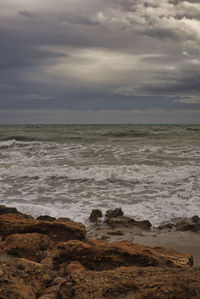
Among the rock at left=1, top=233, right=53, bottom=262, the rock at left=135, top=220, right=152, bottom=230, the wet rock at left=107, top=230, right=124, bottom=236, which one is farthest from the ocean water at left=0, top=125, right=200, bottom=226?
Result: the rock at left=1, top=233, right=53, bottom=262

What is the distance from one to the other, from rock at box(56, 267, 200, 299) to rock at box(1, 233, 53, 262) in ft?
3.71

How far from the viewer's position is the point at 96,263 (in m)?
3.16

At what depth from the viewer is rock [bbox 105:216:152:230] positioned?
17.7ft

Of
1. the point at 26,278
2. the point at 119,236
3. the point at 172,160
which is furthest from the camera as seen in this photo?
the point at 172,160

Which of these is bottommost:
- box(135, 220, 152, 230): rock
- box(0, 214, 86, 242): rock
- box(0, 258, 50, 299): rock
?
box(135, 220, 152, 230): rock

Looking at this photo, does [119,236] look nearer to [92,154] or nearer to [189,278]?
[189,278]

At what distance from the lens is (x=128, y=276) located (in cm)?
255

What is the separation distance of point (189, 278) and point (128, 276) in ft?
1.88

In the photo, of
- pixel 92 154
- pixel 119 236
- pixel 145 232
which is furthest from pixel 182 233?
pixel 92 154

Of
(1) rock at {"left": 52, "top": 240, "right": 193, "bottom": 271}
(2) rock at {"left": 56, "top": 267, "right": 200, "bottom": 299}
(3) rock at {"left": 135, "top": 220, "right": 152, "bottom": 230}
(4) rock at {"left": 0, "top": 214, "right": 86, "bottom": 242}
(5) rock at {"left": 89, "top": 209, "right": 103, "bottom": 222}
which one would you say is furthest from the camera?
(5) rock at {"left": 89, "top": 209, "right": 103, "bottom": 222}

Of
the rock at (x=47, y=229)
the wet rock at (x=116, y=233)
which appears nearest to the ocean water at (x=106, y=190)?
the wet rock at (x=116, y=233)

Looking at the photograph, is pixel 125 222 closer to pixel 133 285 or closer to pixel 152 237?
pixel 152 237

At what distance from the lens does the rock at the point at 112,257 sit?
10.2 feet

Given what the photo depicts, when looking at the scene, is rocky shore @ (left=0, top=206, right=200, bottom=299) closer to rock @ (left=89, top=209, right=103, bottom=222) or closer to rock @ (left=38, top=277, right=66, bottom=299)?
rock @ (left=38, top=277, right=66, bottom=299)
